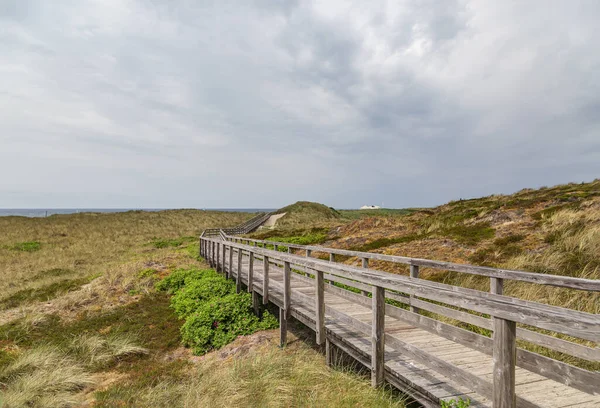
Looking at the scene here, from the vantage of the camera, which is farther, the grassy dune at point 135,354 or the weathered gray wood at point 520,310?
the grassy dune at point 135,354

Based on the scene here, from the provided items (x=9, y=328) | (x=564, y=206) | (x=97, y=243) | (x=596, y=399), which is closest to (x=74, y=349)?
(x=9, y=328)

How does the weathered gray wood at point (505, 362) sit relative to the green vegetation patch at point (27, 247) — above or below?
above

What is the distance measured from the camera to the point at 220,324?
9.53 metres

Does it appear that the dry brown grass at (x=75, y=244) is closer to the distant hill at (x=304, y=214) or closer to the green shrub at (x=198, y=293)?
the green shrub at (x=198, y=293)

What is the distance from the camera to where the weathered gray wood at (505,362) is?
2.90 m

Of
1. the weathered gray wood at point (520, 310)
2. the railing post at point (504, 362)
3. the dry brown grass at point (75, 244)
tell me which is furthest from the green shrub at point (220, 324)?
the dry brown grass at point (75, 244)

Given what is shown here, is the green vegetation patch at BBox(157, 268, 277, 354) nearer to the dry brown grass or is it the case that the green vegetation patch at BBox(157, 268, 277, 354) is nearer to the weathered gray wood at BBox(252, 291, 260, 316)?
the weathered gray wood at BBox(252, 291, 260, 316)

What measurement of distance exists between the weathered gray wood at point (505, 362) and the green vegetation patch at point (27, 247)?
33.7m

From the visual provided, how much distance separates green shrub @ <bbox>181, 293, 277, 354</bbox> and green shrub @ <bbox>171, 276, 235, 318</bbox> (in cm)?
85

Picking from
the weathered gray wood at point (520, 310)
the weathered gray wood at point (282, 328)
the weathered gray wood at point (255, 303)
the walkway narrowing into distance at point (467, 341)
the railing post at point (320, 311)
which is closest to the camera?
the weathered gray wood at point (520, 310)

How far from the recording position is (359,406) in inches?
173

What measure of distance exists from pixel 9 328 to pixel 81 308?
2.17m

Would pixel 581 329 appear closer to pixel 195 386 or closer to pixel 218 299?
pixel 195 386

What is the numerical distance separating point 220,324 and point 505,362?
7855mm
